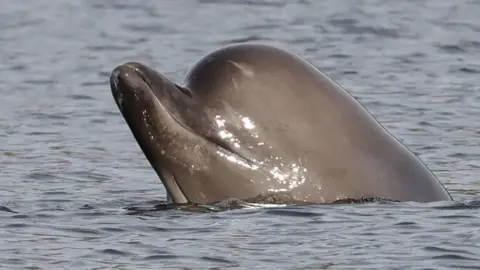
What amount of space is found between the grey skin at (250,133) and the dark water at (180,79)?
382 millimetres

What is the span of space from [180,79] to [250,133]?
11.3 metres

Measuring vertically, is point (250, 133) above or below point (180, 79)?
above

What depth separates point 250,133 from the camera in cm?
1080

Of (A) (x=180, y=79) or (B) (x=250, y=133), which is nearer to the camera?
(B) (x=250, y=133)

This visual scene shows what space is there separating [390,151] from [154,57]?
13.9 meters

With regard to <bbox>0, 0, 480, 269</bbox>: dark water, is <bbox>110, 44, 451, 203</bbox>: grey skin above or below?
above

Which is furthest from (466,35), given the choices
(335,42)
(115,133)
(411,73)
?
Result: (115,133)

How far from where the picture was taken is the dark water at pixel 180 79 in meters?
10.7

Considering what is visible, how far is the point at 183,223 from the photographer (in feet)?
37.0

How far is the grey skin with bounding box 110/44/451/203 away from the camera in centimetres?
1078

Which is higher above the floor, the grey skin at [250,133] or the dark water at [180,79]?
the grey skin at [250,133]

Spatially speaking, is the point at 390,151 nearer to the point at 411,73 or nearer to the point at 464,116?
the point at 464,116

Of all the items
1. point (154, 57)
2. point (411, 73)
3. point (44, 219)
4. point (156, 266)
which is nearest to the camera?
point (156, 266)

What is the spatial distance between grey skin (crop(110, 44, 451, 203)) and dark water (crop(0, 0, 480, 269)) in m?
0.38
